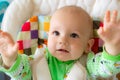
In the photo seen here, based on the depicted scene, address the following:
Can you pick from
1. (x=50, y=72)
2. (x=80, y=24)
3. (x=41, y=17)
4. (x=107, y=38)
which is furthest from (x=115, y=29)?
(x=41, y=17)

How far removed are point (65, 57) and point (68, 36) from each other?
0.23 feet

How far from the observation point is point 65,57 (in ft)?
3.21

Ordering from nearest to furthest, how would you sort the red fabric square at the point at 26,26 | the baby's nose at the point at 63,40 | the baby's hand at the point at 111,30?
the baby's hand at the point at 111,30 < the baby's nose at the point at 63,40 < the red fabric square at the point at 26,26

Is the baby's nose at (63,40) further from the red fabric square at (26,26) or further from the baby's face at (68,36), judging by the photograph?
the red fabric square at (26,26)

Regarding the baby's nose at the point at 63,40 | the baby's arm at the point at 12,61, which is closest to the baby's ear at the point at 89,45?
the baby's nose at the point at 63,40

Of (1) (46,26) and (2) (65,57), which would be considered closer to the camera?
(2) (65,57)

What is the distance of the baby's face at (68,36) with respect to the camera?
3.19 feet

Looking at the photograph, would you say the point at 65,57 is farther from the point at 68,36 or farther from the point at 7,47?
the point at 7,47

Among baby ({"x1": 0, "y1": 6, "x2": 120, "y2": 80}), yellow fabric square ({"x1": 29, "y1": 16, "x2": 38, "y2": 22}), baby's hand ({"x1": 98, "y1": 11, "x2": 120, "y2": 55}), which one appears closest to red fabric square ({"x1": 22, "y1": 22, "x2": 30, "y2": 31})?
yellow fabric square ({"x1": 29, "y1": 16, "x2": 38, "y2": 22})

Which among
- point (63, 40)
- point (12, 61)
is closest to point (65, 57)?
point (63, 40)

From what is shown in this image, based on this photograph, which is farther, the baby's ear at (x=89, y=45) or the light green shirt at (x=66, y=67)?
the baby's ear at (x=89, y=45)

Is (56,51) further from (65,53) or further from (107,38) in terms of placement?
(107,38)

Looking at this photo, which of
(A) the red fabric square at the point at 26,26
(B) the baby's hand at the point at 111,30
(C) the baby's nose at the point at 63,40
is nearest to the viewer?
(B) the baby's hand at the point at 111,30

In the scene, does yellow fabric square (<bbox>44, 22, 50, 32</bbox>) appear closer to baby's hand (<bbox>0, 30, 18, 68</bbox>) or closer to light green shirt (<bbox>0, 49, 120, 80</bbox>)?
light green shirt (<bbox>0, 49, 120, 80</bbox>)
